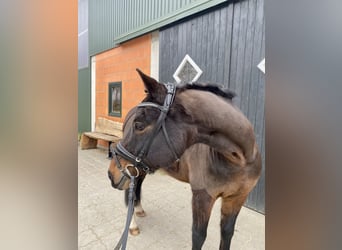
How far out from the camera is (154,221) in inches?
88.3

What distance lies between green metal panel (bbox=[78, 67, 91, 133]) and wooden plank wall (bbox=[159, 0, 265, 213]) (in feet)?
13.1

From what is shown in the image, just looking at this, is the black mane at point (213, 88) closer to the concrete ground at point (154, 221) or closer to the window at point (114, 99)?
the concrete ground at point (154, 221)

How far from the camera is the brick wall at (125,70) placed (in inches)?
169

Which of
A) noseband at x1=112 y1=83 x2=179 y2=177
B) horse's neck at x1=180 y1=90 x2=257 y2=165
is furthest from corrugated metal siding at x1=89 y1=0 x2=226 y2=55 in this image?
noseband at x1=112 y1=83 x2=179 y2=177

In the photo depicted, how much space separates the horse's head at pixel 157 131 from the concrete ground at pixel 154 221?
120 centimetres

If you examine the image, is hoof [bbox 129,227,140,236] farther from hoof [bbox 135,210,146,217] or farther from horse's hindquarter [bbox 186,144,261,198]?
horse's hindquarter [bbox 186,144,261,198]

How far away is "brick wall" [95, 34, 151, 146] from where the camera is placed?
4281 mm

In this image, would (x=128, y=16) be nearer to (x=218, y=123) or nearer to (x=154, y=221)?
(x=154, y=221)

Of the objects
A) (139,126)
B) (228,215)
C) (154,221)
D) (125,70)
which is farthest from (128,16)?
(228,215)

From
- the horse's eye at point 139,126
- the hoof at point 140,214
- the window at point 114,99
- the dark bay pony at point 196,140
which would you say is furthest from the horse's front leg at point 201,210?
the window at point 114,99
